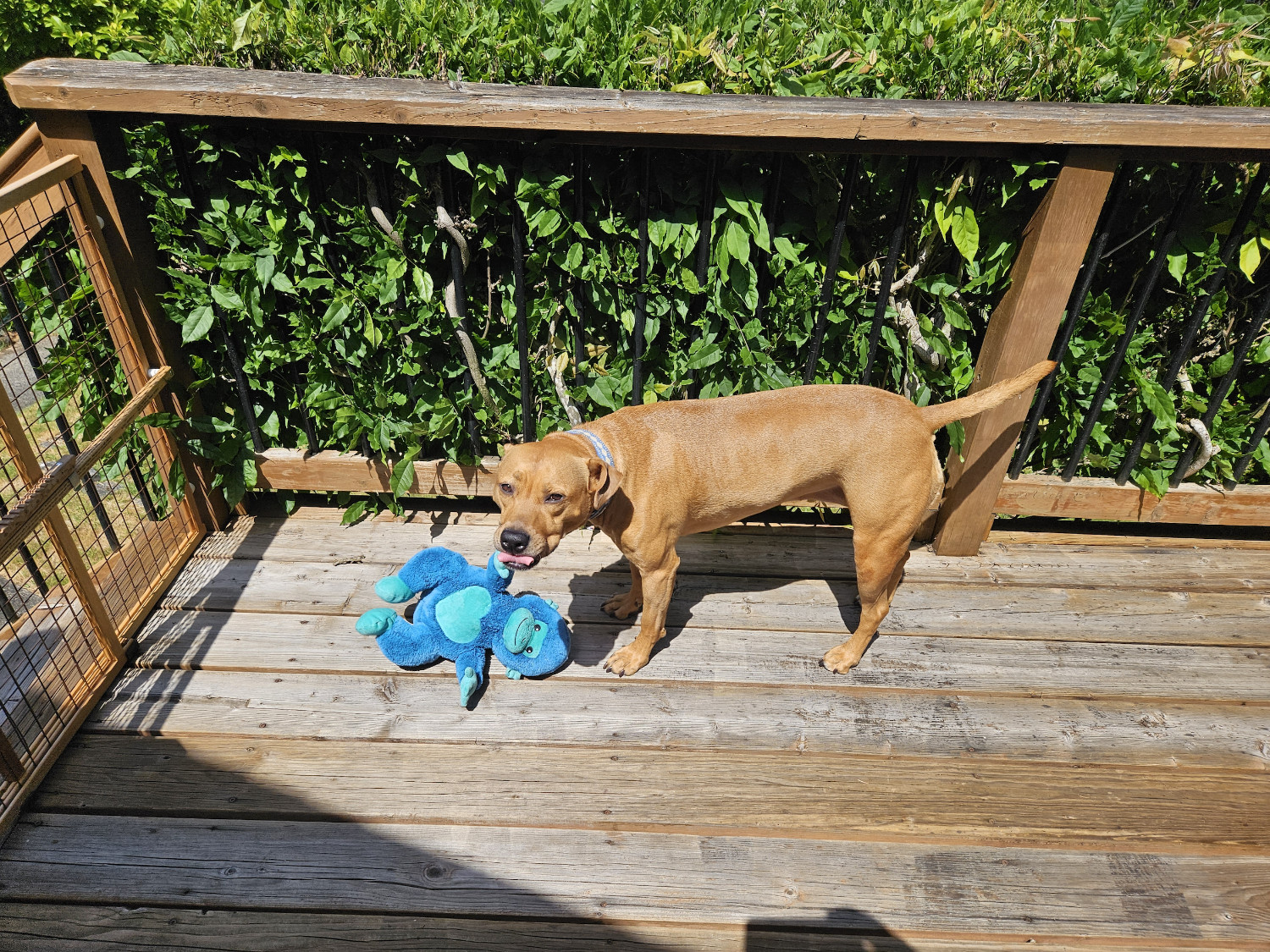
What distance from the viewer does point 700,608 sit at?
11.7 ft

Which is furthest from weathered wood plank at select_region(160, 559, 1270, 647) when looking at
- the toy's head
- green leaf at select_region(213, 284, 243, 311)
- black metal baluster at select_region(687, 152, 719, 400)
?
green leaf at select_region(213, 284, 243, 311)

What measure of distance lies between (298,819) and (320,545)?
60.3 inches

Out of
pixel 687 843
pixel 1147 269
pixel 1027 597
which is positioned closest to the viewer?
pixel 687 843

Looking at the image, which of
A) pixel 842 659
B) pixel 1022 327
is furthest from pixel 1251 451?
pixel 842 659

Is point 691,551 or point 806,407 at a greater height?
point 806,407

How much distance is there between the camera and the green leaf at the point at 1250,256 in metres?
3.21

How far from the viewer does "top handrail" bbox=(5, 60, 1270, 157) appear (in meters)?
2.81

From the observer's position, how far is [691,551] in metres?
3.91

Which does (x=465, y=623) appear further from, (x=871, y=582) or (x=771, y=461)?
(x=871, y=582)

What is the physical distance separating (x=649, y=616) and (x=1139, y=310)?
8.13ft

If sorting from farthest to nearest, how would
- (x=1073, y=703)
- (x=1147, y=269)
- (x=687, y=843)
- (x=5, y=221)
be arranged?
(x=1147, y=269)
(x=1073, y=703)
(x=5, y=221)
(x=687, y=843)

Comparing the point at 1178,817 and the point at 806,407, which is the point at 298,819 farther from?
the point at 1178,817

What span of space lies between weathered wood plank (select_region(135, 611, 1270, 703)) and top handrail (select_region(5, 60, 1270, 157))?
205 cm

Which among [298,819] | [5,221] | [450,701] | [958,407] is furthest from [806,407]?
[5,221]
